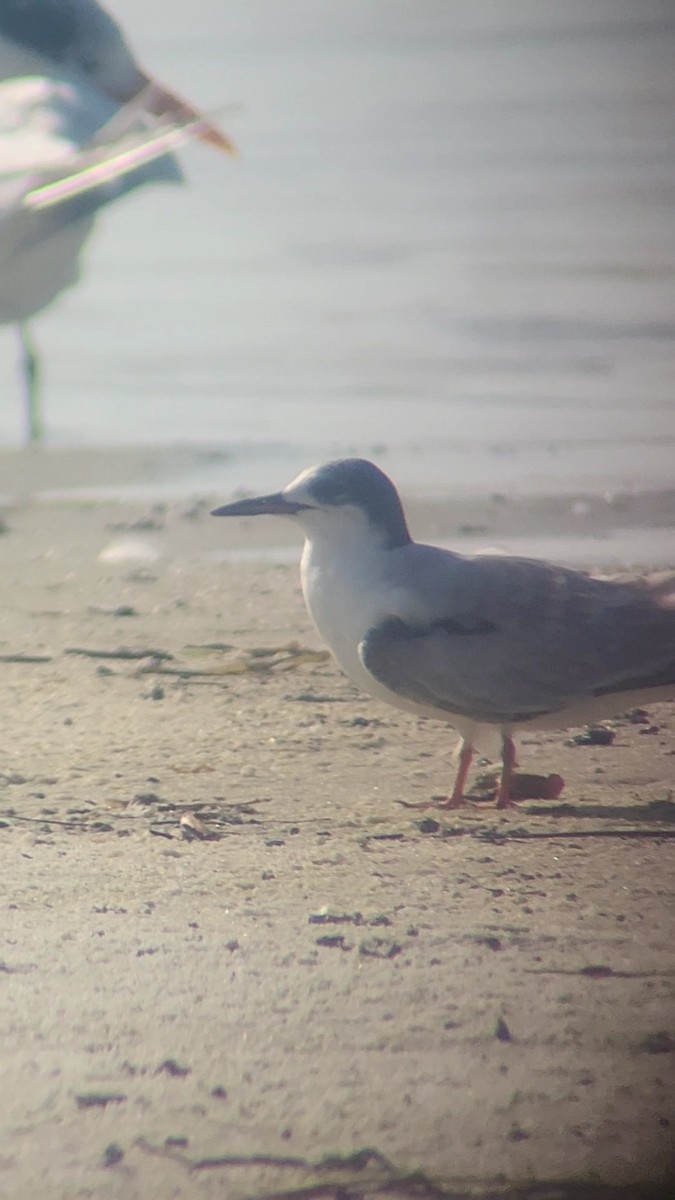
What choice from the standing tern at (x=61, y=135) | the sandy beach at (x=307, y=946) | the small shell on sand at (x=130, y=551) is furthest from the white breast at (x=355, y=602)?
the standing tern at (x=61, y=135)

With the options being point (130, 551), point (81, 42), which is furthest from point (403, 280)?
point (130, 551)

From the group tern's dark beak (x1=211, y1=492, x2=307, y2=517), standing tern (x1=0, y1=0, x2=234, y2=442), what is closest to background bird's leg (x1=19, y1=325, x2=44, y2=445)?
standing tern (x1=0, y1=0, x2=234, y2=442)

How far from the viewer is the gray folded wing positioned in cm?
275

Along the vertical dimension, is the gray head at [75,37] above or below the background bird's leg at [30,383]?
above

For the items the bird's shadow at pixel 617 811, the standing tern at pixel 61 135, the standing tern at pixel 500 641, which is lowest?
the bird's shadow at pixel 617 811

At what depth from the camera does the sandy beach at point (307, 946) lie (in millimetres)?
1601

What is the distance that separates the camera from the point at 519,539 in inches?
173

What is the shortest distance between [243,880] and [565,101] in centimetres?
483

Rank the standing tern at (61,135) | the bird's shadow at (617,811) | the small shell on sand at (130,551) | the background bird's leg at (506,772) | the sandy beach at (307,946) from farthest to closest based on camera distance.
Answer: the standing tern at (61,135)
the small shell on sand at (130,551)
the background bird's leg at (506,772)
the bird's shadow at (617,811)
the sandy beach at (307,946)

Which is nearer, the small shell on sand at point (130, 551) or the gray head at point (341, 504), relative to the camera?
the gray head at point (341, 504)

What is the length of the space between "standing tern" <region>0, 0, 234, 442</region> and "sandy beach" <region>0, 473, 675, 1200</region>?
5.58 ft

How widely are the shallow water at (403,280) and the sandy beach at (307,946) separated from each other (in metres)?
1.62

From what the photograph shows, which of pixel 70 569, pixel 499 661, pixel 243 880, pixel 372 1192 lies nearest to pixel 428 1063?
pixel 372 1192

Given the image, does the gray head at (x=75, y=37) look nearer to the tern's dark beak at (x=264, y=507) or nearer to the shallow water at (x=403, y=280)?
the shallow water at (x=403, y=280)
